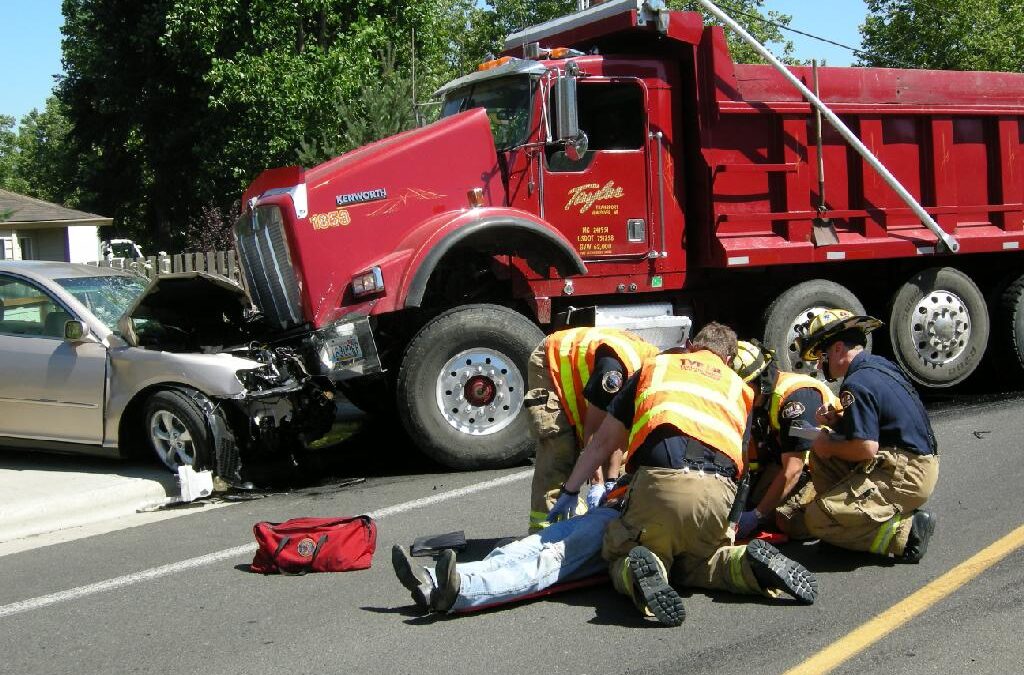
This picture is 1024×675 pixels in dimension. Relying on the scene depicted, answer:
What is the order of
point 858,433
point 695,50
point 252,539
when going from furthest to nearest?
point 695,50
point 252,539
point 858,433

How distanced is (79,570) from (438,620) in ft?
7.80

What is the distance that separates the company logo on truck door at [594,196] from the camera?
9128 millimetres

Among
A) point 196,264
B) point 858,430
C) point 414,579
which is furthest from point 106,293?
point 196,264

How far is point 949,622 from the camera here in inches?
184

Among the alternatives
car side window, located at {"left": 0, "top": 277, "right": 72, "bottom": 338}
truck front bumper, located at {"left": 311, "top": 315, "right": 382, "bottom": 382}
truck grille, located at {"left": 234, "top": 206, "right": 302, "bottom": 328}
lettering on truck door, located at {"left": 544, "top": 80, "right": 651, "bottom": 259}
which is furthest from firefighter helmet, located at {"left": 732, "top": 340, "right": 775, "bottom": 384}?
car side window, located at {"left": 0, "top": 277, "right": 72, "bottom": 338}

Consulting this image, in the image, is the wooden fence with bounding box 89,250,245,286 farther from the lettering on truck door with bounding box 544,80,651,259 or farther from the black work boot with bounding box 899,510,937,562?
the black work boot with bounding box 899,510,937,562

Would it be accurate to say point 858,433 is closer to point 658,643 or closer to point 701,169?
point 658,643

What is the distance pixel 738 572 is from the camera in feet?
16.3

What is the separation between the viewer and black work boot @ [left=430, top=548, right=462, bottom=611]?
4.75 meters

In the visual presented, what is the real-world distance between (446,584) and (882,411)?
2245 mm

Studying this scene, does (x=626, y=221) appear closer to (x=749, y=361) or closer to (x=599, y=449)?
(x=749, y=361)

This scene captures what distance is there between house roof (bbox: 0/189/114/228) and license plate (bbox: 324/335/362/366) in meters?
27.0

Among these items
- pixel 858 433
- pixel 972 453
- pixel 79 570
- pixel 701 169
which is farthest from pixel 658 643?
pixel 701 169

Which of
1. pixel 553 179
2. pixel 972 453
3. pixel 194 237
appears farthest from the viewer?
pixel 194 237
